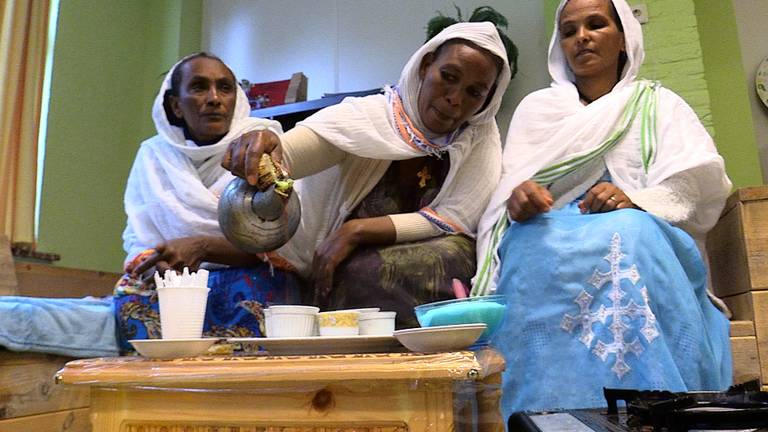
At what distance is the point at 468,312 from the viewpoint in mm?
822

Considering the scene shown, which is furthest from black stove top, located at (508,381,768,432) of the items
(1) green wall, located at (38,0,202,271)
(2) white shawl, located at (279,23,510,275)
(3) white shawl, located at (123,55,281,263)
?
(1) green wall, located at (38,0,202,271)

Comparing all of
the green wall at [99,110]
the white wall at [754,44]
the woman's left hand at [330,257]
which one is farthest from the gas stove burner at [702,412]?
the green wall at [99,110]

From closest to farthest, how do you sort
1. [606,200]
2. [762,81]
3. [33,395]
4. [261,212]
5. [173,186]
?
[261,212], [606,200], [33,395], [173,186], [762,81]

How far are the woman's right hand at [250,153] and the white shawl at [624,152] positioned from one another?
0.51 meters

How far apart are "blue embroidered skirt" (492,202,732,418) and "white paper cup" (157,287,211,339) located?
2.07ft

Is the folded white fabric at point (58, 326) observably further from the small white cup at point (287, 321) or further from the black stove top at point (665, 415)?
the black stove top at point (665, 415)

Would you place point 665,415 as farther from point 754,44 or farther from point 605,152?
point 754,44

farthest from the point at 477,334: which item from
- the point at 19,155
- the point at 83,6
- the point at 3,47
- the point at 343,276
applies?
the point at 83,6

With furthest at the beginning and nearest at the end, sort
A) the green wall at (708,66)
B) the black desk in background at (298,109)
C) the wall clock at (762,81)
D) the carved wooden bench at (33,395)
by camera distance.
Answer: the black desk in background at (298,109)
the wall clock at (762,81)
the green wall at (708,66)
the carved wooden bench at (33,395)

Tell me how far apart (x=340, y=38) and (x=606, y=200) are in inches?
91.9

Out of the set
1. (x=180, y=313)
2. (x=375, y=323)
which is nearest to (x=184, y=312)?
(x=180, y=313)

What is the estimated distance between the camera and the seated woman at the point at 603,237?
1131 mm

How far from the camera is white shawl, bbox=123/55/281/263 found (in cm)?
164

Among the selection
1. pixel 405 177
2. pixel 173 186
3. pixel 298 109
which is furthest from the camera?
pixel 298 109
